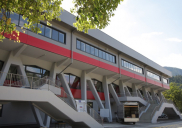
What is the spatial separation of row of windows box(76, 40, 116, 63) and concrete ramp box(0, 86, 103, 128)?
26.7 feet

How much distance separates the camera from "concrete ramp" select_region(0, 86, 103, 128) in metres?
11.1

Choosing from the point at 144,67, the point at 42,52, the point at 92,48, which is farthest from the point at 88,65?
the point at 144,67

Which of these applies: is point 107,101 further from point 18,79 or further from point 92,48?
point 18,79

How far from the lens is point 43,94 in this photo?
12750mm

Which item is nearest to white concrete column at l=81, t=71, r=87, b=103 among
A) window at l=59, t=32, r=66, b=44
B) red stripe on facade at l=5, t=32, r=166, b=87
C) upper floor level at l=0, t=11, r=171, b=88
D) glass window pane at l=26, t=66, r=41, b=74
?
red stripe on facade at l=5, t=32, r=166, b=87

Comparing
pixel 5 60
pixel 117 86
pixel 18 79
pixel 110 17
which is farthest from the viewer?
pixel 117 86

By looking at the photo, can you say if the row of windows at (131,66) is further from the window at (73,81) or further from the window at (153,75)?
the window at (73,81)

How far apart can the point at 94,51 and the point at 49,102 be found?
1111 cm

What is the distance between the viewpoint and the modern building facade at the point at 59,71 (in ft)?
45.6

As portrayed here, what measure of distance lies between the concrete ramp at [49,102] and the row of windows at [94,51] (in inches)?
320

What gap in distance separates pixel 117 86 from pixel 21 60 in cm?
1968

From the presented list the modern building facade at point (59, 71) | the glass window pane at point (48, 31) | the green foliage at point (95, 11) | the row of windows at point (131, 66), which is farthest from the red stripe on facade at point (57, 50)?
the green foliage at point (95, 11)

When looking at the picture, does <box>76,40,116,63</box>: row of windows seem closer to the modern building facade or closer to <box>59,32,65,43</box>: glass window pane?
the modern building facade

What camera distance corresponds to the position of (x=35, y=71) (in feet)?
63.8
